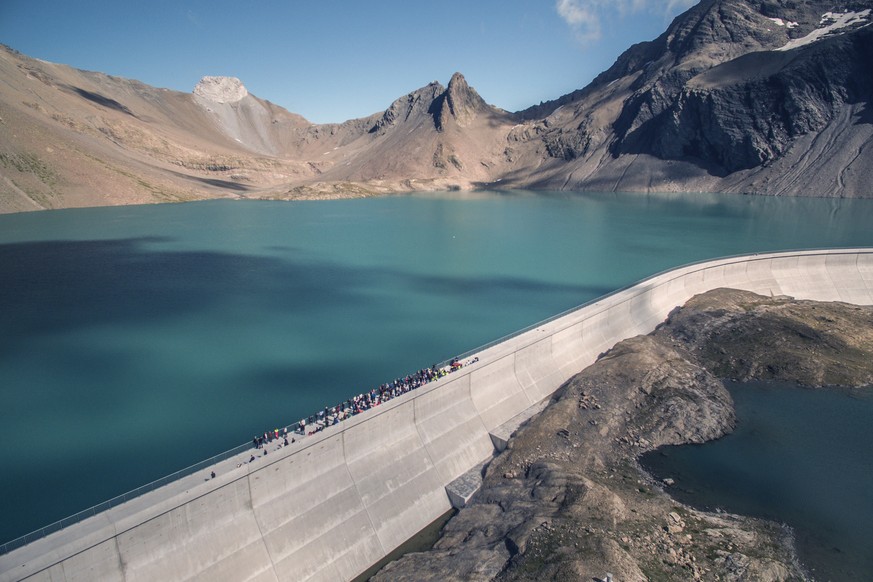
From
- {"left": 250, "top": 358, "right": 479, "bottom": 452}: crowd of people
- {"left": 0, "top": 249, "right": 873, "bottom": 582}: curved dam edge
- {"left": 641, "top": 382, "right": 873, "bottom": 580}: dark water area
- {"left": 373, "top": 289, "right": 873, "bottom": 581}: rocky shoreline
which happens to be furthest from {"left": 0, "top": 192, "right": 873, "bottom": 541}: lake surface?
{"left": 641, "top": 382, "right": 873, "bottom": 580}: dark water area

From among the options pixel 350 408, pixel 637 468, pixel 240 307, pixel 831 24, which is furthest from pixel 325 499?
pixel 831 24

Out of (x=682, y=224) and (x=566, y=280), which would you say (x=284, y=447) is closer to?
(x=566, y=280)

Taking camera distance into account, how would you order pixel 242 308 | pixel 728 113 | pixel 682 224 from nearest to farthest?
pixel 242 308
pixel 682 224
pixel 728 113

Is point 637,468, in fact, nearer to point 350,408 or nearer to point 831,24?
point 350,408

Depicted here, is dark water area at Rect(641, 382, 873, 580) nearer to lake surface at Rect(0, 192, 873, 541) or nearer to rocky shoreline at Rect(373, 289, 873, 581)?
rocky shoreline at Rect(373, 289, 873, 581)

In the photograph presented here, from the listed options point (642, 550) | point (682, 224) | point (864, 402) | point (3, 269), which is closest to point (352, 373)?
point (642, 550)

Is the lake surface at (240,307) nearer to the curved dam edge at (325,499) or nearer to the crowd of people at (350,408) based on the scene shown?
the crowd of people at (350,408)
